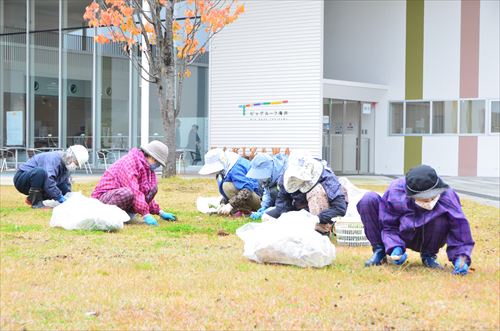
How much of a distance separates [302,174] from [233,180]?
7.54 ft

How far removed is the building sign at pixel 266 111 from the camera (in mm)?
18906

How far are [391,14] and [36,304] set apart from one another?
64.4 feet

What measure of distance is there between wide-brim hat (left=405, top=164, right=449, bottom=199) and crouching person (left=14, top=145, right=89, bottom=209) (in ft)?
17.4

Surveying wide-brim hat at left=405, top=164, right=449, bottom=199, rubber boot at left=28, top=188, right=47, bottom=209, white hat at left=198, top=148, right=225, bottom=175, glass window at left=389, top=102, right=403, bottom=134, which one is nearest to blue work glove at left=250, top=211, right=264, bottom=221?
white hat at left=198, top=148, right=225, bottom=175

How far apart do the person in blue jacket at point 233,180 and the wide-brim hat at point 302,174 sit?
2004 millimetres

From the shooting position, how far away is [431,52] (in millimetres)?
20828

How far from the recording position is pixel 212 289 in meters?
4.30

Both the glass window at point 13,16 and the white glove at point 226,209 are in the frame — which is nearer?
the white glove at point 226,209

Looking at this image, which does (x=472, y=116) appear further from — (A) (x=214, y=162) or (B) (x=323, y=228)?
(B) (x=323, y=228)

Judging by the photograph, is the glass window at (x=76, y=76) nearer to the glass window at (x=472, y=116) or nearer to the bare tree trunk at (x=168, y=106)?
the bare tree trunk at (x=168, y=106)

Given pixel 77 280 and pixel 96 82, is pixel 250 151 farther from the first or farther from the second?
pixel 77 280

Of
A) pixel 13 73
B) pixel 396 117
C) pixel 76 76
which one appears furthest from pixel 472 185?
pixel 13 73

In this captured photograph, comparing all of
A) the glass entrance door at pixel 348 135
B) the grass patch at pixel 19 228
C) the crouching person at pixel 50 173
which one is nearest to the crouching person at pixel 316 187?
the grass patch at pixel 19 228

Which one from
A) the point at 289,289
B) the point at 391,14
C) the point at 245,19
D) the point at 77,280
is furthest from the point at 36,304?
the point at 391,14
